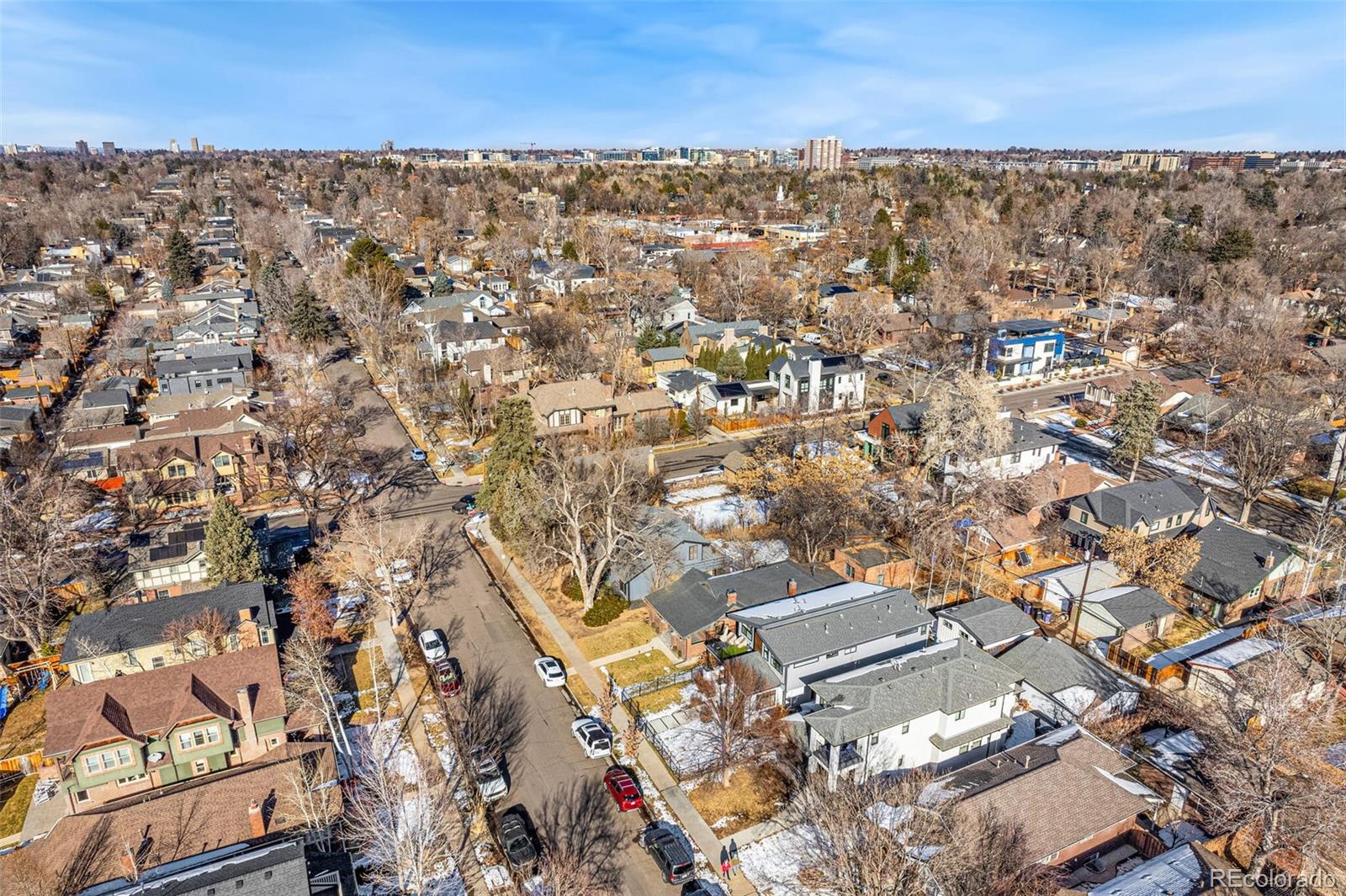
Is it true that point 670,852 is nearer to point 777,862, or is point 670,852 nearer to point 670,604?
point 777,862

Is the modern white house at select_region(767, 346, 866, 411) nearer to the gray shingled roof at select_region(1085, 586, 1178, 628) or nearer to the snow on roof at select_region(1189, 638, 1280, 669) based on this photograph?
the gray shingled roof at select_region(1085, 586, 1178, 628)

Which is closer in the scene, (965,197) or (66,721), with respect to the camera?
(66,721)

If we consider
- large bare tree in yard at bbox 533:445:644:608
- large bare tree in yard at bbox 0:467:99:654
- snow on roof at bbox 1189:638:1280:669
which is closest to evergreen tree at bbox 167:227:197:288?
large bare tree in yard at bbox 0:467:99:654

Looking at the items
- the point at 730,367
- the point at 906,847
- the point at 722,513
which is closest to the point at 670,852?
the point at 906,847

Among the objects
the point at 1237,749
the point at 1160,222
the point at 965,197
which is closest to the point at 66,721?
the point at 1237,749

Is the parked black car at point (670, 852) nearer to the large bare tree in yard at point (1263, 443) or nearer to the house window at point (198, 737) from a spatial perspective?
the house window at point (198, 737)

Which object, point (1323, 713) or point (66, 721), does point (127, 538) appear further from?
point (1323, 713)
